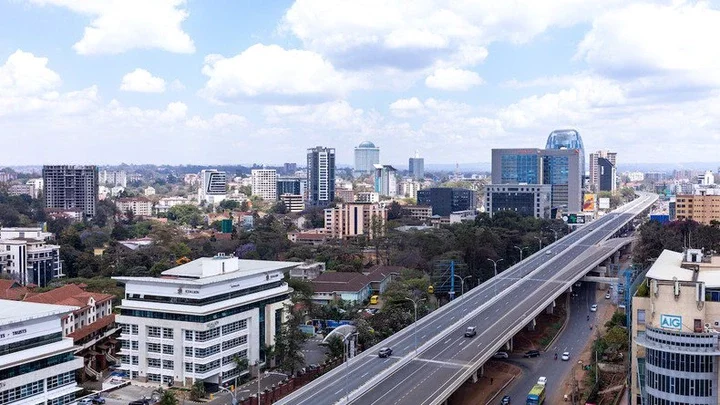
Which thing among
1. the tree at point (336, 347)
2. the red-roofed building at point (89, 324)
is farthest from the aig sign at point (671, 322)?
the red-roofed building at point (89, 324)

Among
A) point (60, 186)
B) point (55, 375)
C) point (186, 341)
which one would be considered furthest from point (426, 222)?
point (55, 375)

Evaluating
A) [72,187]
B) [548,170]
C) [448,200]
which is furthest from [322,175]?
[72,187]

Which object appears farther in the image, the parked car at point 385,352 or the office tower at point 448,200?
the office tower at point 448,200

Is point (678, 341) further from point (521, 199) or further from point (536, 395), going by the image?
point (521, 199)

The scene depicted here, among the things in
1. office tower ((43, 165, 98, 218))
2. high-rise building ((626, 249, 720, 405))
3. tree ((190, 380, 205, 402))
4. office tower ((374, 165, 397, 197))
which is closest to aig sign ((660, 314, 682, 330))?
high-rise building ((626, 249, 720, 405))

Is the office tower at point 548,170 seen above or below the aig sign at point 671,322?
above

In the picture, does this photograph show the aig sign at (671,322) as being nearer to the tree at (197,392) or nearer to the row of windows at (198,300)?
the tree at (197,392)
